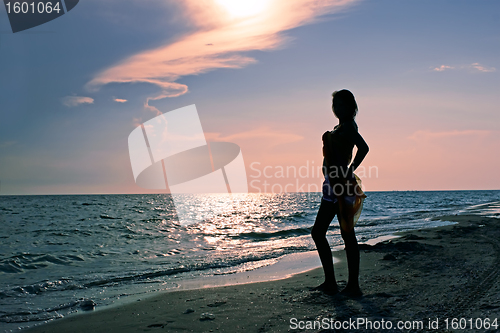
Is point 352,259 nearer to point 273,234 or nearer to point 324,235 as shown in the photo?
point 324,235

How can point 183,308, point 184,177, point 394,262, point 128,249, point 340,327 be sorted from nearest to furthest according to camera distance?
1. point 340,327
2. point 183,308
3. point 394,262
4. point 184,177
5. point 128,249

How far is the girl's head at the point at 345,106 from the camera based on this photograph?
3230 millimetres

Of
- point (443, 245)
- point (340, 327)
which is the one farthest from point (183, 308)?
point (443, 245)

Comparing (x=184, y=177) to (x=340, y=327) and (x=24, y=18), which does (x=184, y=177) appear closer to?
(x=24, y=18)

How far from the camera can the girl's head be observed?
323 centimetres

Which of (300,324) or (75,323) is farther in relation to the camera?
(75,323)

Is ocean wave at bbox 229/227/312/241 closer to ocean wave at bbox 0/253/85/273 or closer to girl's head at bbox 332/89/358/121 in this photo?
ocean wave at bbox 0/253/85/273

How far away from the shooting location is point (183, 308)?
3406mm

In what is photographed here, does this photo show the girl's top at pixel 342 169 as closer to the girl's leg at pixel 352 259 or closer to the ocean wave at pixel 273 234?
the girl's leg at pixel 352 259

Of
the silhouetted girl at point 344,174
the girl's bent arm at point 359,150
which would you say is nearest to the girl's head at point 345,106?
A: the silhouetted girl at point 344,174

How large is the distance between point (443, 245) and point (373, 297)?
4.12 meters

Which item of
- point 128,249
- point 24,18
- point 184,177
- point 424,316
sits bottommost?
point 128,249

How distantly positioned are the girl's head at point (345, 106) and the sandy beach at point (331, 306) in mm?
1711

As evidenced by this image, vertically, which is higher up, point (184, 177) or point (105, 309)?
point (184, 177)
